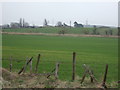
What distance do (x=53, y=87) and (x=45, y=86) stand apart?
1.04 ft

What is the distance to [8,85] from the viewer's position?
8328 mm

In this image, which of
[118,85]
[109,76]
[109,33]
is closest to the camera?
[118,85]

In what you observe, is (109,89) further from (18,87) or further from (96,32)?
(96,32)

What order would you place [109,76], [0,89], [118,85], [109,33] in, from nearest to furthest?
1. [0,89]
2. [118,85]
3. [109,76]
4. [109,33]

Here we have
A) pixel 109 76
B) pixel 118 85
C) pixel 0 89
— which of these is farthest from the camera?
pixel 109 76

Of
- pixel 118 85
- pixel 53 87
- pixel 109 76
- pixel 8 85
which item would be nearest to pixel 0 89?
pixel 8 85

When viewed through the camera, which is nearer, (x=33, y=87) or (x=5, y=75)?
(x=33, y=87)

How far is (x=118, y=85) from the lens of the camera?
9.16 m

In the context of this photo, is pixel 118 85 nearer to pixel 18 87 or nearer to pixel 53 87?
pixel 53 87

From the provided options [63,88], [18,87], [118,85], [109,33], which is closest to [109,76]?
[118,85]

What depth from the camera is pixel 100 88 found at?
810 centimetres

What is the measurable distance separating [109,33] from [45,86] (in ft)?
245

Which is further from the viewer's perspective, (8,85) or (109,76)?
(109,76)

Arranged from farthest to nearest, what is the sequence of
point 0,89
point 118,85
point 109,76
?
1. point 109,76
2. point 118,85
3. point 0,89
